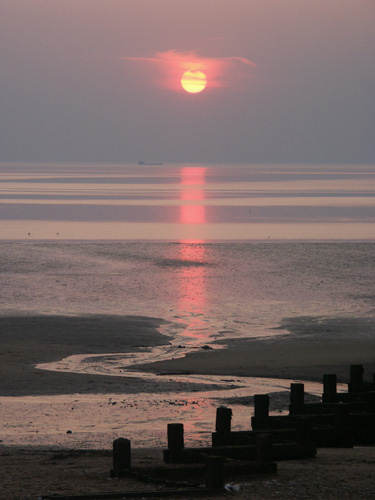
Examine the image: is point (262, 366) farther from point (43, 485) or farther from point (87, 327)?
point (43, 485)

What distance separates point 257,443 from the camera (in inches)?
454

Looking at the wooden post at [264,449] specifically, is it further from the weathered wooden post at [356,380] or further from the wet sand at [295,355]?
the wet sand at [295,355]

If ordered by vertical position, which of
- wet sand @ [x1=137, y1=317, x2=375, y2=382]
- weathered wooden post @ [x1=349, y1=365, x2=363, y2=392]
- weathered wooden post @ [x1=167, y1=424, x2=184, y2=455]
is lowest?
weathered wooden post @ [x1=167, y1=424, x2=184, y2=455]

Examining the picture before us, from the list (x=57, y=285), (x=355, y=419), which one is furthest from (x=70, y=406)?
(x=57, y=285)

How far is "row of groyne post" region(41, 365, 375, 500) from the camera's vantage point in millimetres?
11055

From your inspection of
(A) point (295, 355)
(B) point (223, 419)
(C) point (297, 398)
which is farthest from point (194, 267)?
(B) point (223, 419)

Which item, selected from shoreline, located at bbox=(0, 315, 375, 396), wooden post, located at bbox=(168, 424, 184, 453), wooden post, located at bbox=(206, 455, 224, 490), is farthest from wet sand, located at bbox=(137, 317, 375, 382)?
wooden post, located at bbox=(206, 455, 224, 490)

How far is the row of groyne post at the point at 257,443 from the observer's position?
1105 cm

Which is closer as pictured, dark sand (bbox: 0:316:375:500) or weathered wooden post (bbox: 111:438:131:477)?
dark sand (bbox: 0:316:375:500)

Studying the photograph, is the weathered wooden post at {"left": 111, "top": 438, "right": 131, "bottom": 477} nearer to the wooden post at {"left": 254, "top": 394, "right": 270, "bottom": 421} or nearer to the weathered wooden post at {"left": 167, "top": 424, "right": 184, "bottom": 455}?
the weathered wooden post at {"left": 167, "top": 424, "right": 184, "bottom": 455}

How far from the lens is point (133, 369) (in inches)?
848

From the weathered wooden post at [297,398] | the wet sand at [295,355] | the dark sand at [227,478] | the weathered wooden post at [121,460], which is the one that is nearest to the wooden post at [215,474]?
the dark sand at [227,478]

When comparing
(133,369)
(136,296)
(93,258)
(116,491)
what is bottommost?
(116,491)

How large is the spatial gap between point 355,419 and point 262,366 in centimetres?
791
